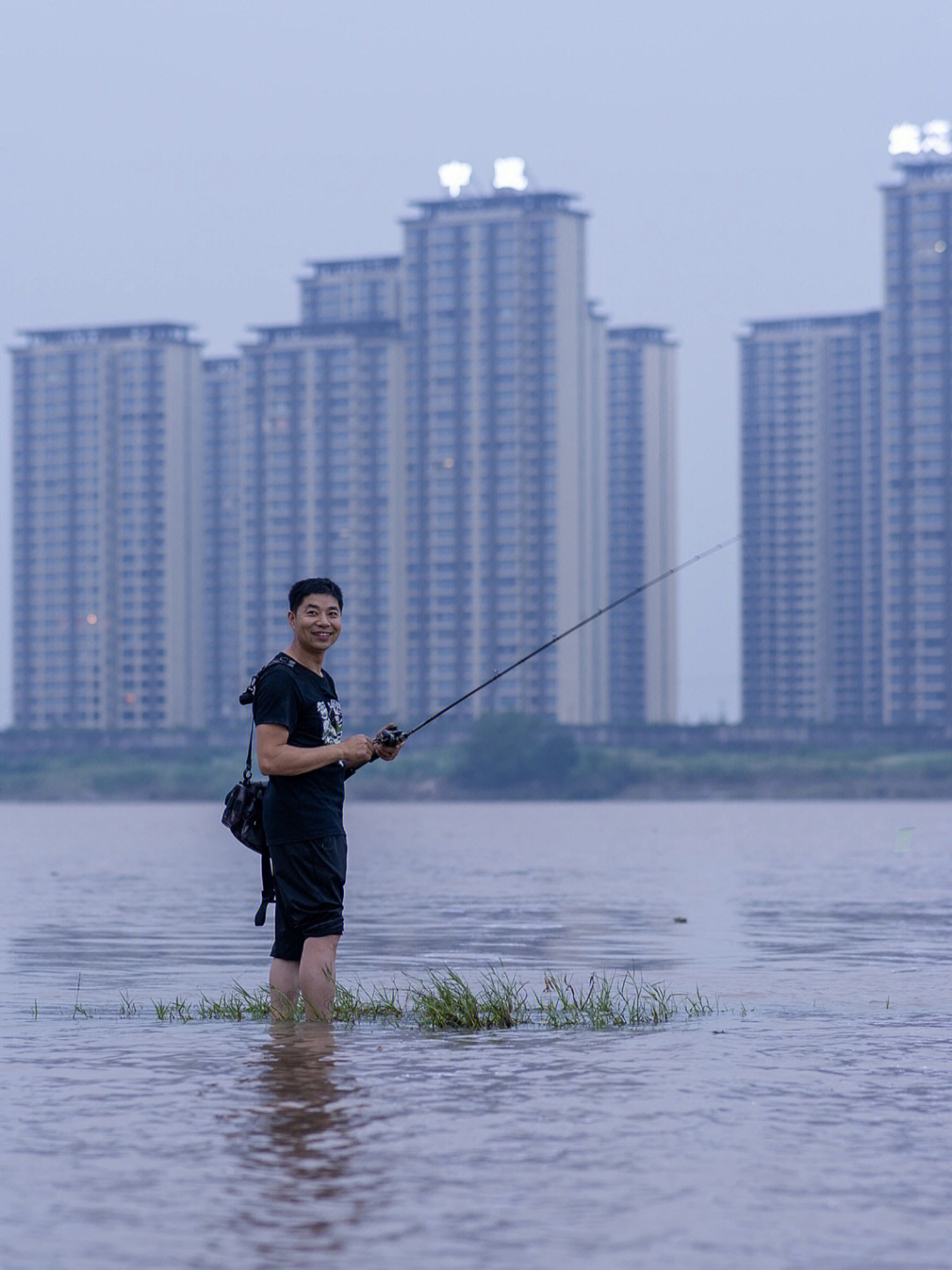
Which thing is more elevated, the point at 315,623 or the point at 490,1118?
the point at 315,623

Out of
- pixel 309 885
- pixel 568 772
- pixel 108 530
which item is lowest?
pixel 568 772

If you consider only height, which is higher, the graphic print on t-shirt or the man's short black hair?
the man's short black hair

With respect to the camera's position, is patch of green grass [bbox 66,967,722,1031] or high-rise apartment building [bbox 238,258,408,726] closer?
patch of green grass [bbox 66,967,722,1031]

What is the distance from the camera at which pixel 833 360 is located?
15825 centimetres

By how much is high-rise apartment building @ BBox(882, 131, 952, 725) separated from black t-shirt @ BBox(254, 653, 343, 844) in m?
120

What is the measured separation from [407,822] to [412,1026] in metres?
66.8

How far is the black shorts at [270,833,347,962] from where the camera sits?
8.65 metres

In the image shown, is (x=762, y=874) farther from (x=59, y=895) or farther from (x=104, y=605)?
(x=104, y=605)

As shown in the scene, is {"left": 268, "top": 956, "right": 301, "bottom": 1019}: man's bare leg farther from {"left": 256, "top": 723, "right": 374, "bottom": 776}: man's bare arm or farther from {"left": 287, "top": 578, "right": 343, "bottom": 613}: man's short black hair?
{"left": 287, "top": 578, "right": 343, "bottom": 613}: man's short black hair

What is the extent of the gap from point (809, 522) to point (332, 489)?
34.5 m

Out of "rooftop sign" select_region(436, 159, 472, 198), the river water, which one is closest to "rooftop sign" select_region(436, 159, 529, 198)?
"rooftop sign" select_region(436, 159, 472, 198)

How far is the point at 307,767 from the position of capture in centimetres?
846

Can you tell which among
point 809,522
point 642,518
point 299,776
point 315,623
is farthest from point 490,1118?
point 642,518

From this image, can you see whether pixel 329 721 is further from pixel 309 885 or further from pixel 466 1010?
pixel 466 1010
